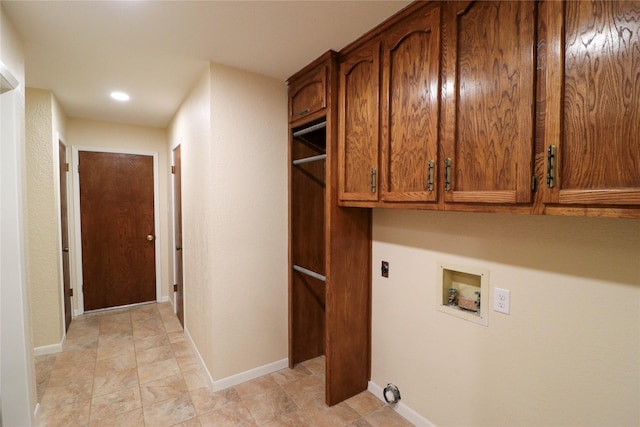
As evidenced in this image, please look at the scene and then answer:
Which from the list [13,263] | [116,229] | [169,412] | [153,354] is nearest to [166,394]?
[169,412]

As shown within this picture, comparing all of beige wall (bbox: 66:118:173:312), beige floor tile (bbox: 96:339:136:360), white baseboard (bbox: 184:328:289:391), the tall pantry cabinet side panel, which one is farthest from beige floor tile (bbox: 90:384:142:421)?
beige wall (bbox: 66:118:173:312)

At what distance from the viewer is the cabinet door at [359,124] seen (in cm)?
177

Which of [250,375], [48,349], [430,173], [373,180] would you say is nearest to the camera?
[430,173]

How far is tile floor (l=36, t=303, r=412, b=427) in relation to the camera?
1.99 m

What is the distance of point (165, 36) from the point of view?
182cm

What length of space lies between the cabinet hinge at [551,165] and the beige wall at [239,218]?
186cm

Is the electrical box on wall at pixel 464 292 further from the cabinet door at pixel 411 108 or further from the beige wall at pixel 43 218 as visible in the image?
the beige wall at pixel 43 218

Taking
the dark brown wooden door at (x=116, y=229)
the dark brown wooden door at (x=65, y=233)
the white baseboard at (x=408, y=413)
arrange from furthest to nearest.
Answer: the dark brown wooden door at (x=116, y=229) < the dark brown wooden door at (x=65, y=233) < the white baseboard at (x=408, y=413)

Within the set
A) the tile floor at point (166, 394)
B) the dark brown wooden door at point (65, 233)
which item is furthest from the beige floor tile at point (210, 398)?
the dark brown wooden door at point (65, 233)

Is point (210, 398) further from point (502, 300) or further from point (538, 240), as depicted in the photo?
point (538, 240)

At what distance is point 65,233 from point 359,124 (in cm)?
350

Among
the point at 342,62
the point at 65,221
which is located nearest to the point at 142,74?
the point at 342,62

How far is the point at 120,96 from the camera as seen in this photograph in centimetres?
288

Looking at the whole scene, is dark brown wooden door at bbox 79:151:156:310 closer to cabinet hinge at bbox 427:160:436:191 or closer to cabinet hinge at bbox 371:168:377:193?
cabinet hinge at bbox 371:168:377:193
